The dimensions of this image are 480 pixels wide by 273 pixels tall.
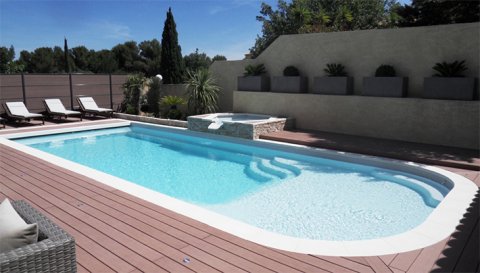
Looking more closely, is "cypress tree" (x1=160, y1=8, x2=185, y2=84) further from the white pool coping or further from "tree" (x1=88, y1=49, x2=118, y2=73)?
"tree" (x1=88, y1=49, x2=118, y2=73)

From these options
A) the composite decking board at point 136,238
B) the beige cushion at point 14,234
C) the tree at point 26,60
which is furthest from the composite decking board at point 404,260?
the tree at point 26,60

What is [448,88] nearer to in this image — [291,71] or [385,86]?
[385,86]

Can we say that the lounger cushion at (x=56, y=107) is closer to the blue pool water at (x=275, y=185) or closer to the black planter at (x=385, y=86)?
the blue pool water at (x=275, y=185)

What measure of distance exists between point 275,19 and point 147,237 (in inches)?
991

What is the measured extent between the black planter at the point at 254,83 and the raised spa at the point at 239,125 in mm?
1116

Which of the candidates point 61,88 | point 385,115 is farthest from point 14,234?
point 61,88

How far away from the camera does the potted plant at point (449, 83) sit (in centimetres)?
823

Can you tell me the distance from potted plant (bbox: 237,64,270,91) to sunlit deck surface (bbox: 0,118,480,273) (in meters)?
8.21

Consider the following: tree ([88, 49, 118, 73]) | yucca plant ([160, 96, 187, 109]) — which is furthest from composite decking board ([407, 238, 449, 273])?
tree ([88, 49, 118, 73])

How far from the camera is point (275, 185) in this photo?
6898 mm

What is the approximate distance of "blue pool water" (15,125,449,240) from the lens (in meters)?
5.20

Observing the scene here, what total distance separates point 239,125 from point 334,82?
321 cm

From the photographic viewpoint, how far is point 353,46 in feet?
35.0

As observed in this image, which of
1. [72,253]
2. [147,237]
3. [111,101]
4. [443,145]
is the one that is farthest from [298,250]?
[111,101]
